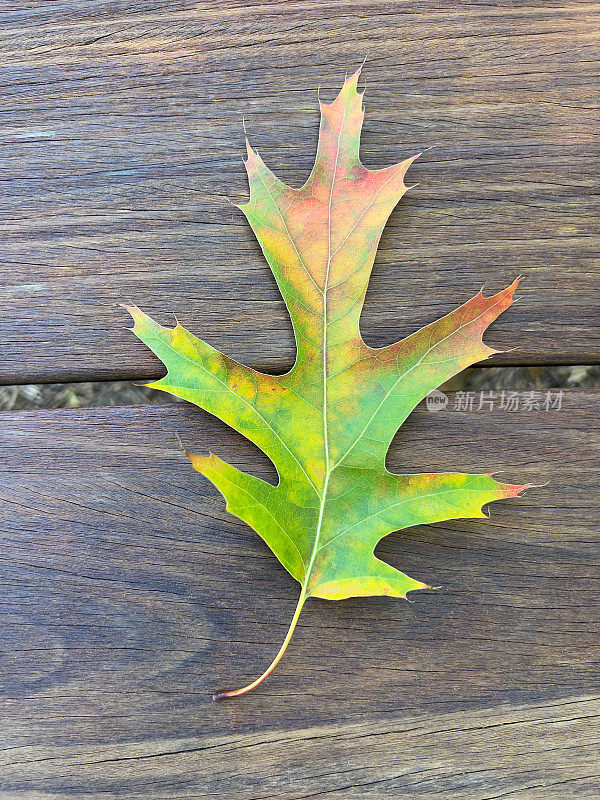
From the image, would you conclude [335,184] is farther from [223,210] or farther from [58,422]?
[58,422]

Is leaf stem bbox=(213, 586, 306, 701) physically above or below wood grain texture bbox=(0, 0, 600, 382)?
below

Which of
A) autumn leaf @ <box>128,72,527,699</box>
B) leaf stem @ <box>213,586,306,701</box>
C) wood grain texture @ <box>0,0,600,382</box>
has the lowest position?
leaf stem @ <box>213,586,306,701</box>

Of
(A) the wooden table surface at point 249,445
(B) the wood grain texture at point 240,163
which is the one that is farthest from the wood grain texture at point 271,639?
(B) the wood grain texture at point 240,163

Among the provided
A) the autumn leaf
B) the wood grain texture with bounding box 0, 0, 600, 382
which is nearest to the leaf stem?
the autumn leaf

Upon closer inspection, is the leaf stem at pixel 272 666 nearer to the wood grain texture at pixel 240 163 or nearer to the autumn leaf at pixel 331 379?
the autumn leaf at pixel 331 379

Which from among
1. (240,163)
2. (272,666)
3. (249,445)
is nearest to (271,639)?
(272,666)

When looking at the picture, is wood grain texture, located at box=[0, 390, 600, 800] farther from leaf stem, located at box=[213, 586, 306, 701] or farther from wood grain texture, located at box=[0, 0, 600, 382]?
wood grain texture, located at box=[0, 0, 600, 382]

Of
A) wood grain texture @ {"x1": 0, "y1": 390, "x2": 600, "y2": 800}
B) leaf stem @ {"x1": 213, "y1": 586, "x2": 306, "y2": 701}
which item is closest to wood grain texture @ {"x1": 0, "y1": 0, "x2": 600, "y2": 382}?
wood grain texture @ {"x1": 0, "y1": 390, "x2": 600, "y2": 800}
